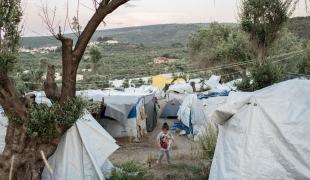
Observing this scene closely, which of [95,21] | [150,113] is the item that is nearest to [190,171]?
[95,21]

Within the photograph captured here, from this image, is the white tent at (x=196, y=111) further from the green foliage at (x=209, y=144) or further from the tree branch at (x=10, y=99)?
the tree branch at (x=10, y=99)

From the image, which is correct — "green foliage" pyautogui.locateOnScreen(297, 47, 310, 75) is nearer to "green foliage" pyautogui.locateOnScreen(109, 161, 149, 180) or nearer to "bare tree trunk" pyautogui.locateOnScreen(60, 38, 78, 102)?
"green foliage" pyautogui.locateOnScreen(109, 161, 149, 180)

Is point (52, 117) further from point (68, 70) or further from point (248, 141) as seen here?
point (248, 141)

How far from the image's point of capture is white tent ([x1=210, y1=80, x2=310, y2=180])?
8.49 m

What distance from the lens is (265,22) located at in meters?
14.6

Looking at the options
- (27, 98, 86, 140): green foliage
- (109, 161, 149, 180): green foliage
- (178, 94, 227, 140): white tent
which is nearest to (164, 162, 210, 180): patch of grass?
(109, 161, 149, 180): green foliage

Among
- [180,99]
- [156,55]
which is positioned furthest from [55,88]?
[156,55]

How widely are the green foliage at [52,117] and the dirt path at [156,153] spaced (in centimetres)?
268

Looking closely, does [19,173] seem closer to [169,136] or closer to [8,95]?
[8,95]

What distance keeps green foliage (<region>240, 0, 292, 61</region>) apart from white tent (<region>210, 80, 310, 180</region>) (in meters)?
4.90

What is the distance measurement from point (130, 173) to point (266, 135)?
3391 millimetres

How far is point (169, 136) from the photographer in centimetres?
1299

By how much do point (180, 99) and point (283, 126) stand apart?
18963 mm

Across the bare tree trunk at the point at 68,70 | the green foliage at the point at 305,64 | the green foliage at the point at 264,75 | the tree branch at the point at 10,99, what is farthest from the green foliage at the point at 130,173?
the green foliage at the point at 305,64
